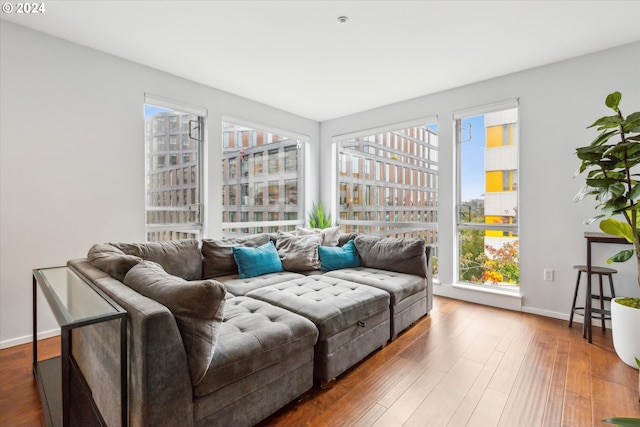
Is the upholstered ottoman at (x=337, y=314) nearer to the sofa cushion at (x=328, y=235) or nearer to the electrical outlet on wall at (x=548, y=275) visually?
the sofa cushion at (x=328, y=235)

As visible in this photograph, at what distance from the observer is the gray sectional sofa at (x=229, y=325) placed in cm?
123

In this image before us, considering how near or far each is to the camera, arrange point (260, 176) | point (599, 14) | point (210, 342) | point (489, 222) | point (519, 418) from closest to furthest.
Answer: point (210, 342), point (519, 418), point (599, 14), point (489, 222), point (260, 176)

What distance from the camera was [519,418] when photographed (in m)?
1.66

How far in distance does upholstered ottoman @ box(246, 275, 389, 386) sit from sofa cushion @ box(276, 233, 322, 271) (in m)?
0.47

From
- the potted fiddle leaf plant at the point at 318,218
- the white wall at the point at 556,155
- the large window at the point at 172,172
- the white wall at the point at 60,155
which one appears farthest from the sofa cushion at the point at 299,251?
the white wall at the point at 556,155


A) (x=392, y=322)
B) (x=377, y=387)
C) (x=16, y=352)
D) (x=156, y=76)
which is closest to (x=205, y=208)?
(x=156, y=76)

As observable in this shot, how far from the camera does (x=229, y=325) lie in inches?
68.9

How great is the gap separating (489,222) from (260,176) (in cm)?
309

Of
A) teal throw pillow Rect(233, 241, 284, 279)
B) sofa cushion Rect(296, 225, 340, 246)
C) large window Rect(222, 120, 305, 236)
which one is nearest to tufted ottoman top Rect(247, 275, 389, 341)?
teal throw pillow Rect(233, 241, 284, 279)

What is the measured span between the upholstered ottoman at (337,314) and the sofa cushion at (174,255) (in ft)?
2.30

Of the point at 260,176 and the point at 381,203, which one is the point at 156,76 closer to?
the point at 260,176

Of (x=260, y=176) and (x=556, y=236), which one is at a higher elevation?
(x=260, y=176)

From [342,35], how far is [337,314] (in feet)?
7.47

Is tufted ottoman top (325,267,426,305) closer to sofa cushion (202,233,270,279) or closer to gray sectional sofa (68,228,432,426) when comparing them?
gray sectional sofa (68,228,432,426)
